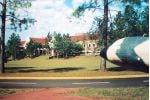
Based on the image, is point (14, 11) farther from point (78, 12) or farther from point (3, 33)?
point (78, 12)

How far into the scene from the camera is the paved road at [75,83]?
600 cm

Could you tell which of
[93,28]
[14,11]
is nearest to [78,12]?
[93,28]

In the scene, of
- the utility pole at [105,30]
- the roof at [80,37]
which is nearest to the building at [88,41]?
the roof at [80,37]

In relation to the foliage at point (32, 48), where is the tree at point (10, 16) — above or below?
above

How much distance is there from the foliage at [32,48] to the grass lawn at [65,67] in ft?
0.26

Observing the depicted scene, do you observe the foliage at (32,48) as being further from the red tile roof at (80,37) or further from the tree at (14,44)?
the red tile roof at (80,37)

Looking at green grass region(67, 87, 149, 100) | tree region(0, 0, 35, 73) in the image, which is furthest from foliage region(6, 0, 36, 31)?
green grass region(67, 87, 149, 100)

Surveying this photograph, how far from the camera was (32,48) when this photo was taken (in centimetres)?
603

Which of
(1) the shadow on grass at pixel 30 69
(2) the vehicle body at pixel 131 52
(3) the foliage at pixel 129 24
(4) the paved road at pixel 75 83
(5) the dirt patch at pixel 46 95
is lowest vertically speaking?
(5) the dirt patch at pixel 46 95

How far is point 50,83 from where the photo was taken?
609cm

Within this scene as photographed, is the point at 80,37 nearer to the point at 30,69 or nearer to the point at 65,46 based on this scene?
the point at 65,46

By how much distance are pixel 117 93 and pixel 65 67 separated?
84 centimetres

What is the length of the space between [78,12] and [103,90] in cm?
124

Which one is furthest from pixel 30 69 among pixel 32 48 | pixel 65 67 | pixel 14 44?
pixel 65 67
